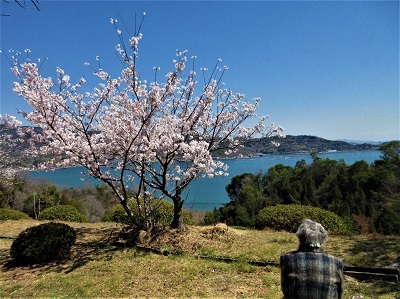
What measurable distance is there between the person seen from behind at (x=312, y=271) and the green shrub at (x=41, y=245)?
6.74 meters

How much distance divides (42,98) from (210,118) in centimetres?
498

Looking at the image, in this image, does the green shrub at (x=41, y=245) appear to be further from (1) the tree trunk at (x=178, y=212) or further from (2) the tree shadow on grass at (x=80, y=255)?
(1) the tree trunk at (x=178, y=212)

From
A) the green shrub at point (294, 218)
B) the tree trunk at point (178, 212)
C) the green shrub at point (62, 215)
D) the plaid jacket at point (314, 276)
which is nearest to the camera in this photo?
the plaid jacket at point (314, 276)

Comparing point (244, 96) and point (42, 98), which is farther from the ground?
point (244, 96)

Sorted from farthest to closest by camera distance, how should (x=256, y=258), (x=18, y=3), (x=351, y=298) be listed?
(x=256, y=258) → (x=351, y=298) → (x=18, y=3)

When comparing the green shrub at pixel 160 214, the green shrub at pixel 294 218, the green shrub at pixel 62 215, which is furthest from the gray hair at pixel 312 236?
the green shrub at pixel 62 215

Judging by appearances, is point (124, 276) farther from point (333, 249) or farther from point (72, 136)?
point (333, 249)

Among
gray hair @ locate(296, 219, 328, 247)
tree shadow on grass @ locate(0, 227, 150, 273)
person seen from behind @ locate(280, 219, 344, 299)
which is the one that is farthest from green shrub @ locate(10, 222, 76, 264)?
gray hair @ locate(296, 219, 328, 247)

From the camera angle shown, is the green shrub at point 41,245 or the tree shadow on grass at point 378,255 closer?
the tree shadow on grass at point 378,255

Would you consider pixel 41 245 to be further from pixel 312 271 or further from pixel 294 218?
pixel 294 218

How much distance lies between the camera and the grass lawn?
18.4 ft

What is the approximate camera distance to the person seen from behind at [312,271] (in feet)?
9.29

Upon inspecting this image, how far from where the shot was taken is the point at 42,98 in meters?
7.35

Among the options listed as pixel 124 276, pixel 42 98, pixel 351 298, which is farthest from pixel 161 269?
pixel 42 98
